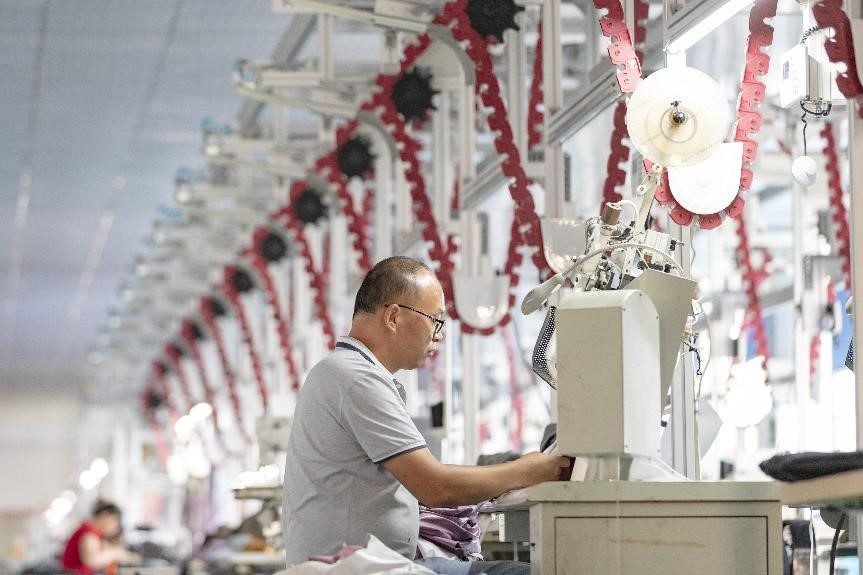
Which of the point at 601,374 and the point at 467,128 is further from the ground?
the point at 467,128

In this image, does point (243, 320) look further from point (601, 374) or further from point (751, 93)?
point (601, 374)

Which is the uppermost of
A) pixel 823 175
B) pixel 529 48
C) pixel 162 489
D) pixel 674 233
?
pixel 529 48

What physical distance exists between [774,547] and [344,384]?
1.05 m

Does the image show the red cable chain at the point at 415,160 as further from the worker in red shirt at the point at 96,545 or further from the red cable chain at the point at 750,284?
the worker in red shirt at the point at 96,545

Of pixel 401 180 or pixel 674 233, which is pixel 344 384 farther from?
pixel 401 180

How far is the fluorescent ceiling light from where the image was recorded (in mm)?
4410

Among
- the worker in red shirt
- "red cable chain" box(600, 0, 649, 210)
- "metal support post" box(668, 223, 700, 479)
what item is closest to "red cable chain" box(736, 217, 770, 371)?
"red cable chain" box(600, 0, 649, 210)

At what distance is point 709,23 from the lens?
4570 mm

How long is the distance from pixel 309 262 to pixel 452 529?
7.13 meters

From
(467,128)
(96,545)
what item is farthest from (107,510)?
(467,128)

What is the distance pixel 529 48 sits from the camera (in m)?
8.84

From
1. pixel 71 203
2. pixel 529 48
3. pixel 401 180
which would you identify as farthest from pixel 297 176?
pixel 71 203

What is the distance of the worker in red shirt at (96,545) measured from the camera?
9625mm

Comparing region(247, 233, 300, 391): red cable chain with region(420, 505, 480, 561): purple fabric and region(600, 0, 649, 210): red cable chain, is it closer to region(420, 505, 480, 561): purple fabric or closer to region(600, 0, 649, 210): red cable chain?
region(600, 0, 649, 210): red cable chain
